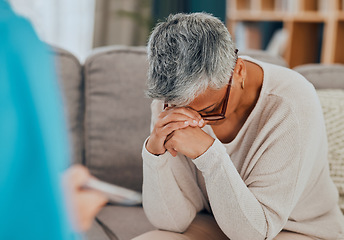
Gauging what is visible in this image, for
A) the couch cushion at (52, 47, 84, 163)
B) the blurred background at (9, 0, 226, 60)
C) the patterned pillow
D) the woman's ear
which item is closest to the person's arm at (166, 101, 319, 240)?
the woman's ear

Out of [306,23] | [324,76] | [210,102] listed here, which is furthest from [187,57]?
[306,23]

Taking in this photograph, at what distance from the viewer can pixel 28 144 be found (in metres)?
0.43

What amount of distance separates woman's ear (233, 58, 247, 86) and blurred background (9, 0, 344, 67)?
159 cm

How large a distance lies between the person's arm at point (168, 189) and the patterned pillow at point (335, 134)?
45cm

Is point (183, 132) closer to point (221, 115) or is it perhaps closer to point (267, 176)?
point (221, 115)

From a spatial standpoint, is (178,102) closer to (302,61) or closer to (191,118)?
(191,118)

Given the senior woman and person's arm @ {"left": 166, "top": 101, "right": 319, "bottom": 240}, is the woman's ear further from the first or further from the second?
person's arm @ {"left": 166, "top": 101, "right": 319, "bottom": 240}

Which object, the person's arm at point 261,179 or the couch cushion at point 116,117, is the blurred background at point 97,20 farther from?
the person's arm at point 261,179

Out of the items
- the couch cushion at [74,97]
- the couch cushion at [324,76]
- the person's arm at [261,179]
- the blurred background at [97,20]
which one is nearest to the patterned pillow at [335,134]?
the couch cushion at [324,76]

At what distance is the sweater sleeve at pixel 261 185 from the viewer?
110 centimetres

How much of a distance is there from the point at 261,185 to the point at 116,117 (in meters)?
0.66

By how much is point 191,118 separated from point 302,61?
201cm

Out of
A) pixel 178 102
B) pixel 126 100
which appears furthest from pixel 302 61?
pixel 178 102

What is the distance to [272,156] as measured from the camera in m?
1.13
